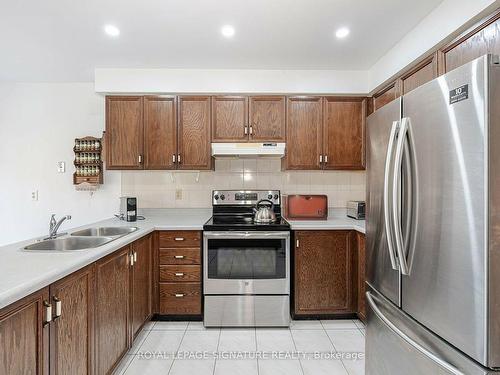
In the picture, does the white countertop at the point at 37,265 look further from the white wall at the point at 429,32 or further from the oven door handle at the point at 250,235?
the white wall at the point at 429,32

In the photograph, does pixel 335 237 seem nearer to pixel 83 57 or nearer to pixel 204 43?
pixel 204 43

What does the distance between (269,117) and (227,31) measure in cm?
96

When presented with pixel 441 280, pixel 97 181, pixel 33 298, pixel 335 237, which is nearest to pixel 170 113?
pixel 97 181

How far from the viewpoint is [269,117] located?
9.74 ft

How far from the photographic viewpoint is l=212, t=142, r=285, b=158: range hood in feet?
9.30

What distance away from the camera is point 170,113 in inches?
116

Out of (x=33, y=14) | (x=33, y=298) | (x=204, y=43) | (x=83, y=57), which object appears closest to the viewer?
(x=33, y=298)

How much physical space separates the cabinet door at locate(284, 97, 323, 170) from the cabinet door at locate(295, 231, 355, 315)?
74 centimetres

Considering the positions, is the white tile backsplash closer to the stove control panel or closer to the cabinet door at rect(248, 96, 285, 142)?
the stove control panel

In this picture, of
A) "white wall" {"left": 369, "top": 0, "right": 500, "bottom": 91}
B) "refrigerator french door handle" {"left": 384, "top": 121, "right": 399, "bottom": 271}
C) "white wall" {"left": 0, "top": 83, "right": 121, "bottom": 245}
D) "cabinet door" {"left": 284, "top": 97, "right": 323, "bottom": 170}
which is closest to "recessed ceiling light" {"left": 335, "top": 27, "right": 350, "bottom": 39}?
"white wall" {"left": 369, "top": 0, "right": 500, "bottom": 91}

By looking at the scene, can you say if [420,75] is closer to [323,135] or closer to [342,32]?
[342,32]

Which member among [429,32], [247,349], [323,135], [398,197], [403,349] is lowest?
[247,349]

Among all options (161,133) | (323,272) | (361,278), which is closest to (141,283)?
(161,133)

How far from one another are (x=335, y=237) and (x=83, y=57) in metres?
2.75
